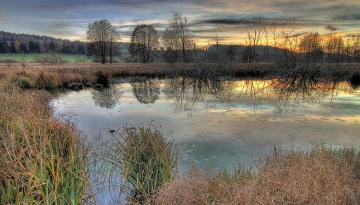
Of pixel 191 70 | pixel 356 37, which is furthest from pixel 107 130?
pixel 356 37

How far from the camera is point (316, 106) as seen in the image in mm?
16312

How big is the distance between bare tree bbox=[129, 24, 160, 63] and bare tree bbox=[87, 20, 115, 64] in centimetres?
511

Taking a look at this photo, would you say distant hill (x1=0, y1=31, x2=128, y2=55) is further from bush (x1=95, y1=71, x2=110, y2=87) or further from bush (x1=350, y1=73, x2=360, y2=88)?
bush (x1=350, y1=73, x2=360, y2=88)

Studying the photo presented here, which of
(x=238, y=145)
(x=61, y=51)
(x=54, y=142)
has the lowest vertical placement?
(x=238, y=145)

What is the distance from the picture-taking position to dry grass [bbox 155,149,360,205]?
4.56 metres

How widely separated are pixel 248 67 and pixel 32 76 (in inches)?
1093

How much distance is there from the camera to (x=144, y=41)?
6091 centimetres

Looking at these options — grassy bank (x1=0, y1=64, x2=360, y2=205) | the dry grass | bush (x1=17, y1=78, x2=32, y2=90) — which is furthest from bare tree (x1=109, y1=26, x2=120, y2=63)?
the dry grass

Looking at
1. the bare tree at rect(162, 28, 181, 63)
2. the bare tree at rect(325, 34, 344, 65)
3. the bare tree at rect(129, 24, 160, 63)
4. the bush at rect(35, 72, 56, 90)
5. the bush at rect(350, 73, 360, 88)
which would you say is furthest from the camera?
the bare tree at rect(129, 24, 160, 63)

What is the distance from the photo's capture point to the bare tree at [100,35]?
61469 millimetres

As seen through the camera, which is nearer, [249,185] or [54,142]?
[249,185]

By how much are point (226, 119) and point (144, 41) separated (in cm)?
5016

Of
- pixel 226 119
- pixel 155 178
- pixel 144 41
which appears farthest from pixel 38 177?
pixel 144 41

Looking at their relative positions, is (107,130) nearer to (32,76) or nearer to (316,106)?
(316,106)
